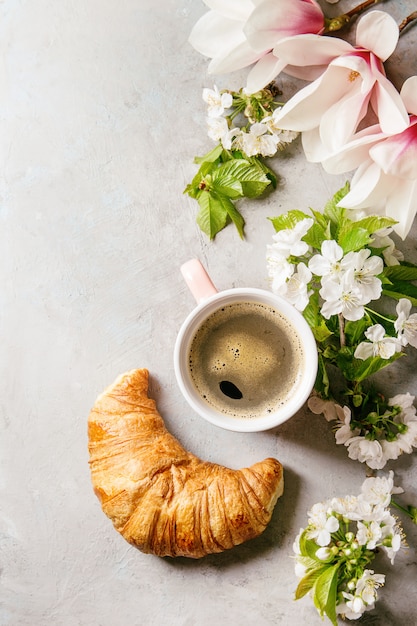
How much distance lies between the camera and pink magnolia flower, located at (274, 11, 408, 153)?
1.35m

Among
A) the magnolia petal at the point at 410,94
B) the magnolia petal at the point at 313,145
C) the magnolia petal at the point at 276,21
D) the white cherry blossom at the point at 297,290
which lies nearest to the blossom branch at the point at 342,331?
the white cherry blossom at the point at 297,290

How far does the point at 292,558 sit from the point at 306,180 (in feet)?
2.85

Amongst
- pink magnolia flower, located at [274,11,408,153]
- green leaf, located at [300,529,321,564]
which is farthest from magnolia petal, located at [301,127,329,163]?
green leaf, located at [300,529,321,564]

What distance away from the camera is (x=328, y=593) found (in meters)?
1.42

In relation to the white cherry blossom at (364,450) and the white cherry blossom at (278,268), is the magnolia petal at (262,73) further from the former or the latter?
the white cherry blossom at (364,450)

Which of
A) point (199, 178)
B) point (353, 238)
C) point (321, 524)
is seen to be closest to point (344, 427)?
point (321, 524)

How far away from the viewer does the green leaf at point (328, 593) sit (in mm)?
1418

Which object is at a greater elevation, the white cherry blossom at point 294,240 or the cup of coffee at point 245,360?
the white cherry blossom at point 294,240

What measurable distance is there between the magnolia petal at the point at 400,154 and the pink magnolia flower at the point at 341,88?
0.03 m

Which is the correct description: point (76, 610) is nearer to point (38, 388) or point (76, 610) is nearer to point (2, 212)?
point (38, 388)

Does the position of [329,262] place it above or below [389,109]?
below

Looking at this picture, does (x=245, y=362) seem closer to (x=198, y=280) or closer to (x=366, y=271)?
(x=198, y=280)

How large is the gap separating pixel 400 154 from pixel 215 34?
0.47 m

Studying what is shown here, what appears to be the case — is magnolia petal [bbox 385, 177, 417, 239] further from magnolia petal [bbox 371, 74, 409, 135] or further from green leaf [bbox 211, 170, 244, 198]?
green leaf [bbox 211, 170, 244, 198]
